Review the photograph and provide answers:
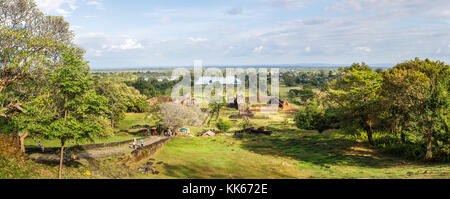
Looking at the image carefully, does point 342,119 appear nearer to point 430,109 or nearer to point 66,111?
point 430,109

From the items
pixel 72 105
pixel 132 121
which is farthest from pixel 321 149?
pixel 132 121

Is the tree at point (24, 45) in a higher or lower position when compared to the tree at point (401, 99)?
higher

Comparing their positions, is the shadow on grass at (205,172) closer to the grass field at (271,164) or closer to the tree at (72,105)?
the grass field at (271,164)

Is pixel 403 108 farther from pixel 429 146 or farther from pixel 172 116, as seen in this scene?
pixel 172 116

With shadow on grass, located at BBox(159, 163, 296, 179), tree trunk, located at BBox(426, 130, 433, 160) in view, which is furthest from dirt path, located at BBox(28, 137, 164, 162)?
tree trunk, located at BBox(426, 130, 433, 160)

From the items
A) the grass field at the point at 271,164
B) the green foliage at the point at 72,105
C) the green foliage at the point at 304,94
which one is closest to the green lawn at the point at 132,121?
the grass field at the point at 271,164
